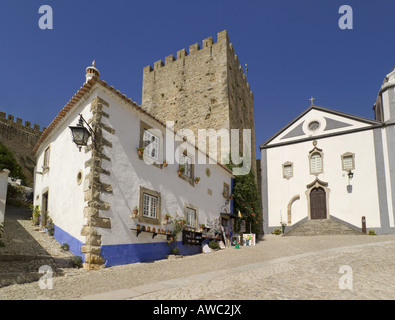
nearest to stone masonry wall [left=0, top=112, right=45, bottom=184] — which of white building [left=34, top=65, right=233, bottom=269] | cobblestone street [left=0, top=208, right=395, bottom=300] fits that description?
white building [left=34, top=65, right=233, bottom=269]

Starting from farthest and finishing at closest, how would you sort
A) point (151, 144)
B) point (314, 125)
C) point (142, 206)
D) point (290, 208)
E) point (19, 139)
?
point (19, 139) < point (314, 125) < point (290, 208) < point (151, 144) < point (142, 206)

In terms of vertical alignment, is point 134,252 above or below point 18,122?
below

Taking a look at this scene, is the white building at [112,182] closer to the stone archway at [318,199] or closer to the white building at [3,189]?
the white building at [3,189]

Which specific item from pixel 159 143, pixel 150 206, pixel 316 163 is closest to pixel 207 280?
pixel 150 206

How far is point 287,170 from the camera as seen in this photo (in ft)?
74.4

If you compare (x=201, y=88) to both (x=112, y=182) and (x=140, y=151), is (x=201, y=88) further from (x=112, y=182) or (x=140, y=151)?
(x=112, y=182)

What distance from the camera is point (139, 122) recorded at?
1112 cm

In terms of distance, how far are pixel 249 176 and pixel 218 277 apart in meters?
12.1

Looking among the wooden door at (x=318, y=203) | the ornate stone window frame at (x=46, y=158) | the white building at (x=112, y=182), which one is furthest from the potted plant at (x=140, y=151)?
the wooden door at (x=318, y=203)

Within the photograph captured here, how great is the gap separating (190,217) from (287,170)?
37.6 ft

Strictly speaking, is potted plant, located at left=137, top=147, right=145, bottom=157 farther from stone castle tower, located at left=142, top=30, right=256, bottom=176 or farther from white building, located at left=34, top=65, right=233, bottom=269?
stone castle tower, located at left=142, top=30, right=256, bottom=176

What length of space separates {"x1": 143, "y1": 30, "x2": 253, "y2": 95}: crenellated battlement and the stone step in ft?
41.7
